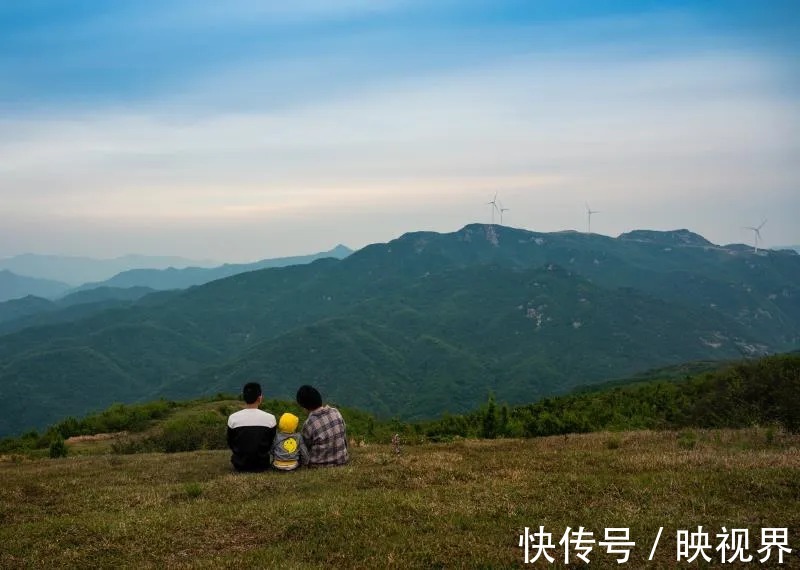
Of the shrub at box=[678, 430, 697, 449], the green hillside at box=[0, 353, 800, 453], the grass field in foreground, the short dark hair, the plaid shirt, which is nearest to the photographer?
the grass field in foreground

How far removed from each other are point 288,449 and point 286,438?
34 centimetres

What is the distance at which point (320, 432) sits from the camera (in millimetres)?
18047

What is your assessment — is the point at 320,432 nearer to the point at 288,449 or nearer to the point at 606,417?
the point at 288,449

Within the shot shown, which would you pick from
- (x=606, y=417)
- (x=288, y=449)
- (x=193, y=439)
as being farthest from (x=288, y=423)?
(x=606, y=417)

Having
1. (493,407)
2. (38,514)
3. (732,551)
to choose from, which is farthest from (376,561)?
(493,407)

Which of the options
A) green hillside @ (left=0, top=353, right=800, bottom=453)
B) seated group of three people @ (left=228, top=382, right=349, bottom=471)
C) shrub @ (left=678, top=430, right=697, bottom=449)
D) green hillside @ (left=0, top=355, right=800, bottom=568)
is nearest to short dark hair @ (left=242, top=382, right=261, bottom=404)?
seated group of three people @ (left=228, top=382, right=349, bottom=471)

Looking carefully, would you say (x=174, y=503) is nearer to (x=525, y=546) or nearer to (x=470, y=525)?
(x=470, y=525)

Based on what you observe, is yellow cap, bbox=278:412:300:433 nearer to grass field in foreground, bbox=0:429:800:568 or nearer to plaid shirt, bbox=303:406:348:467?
plaid shirt, bbox=303:406:348:467

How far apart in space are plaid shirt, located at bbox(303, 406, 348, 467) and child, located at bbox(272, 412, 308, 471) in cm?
→ 25

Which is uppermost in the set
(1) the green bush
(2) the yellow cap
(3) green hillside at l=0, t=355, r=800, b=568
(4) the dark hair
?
(4) the dark hair

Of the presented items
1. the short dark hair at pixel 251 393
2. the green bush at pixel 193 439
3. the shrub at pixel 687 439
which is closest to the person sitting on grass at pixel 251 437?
the short dark hair at pixel 251 393

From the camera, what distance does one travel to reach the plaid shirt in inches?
709

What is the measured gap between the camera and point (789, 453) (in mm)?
15977

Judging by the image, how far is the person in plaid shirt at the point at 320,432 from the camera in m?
18.0
